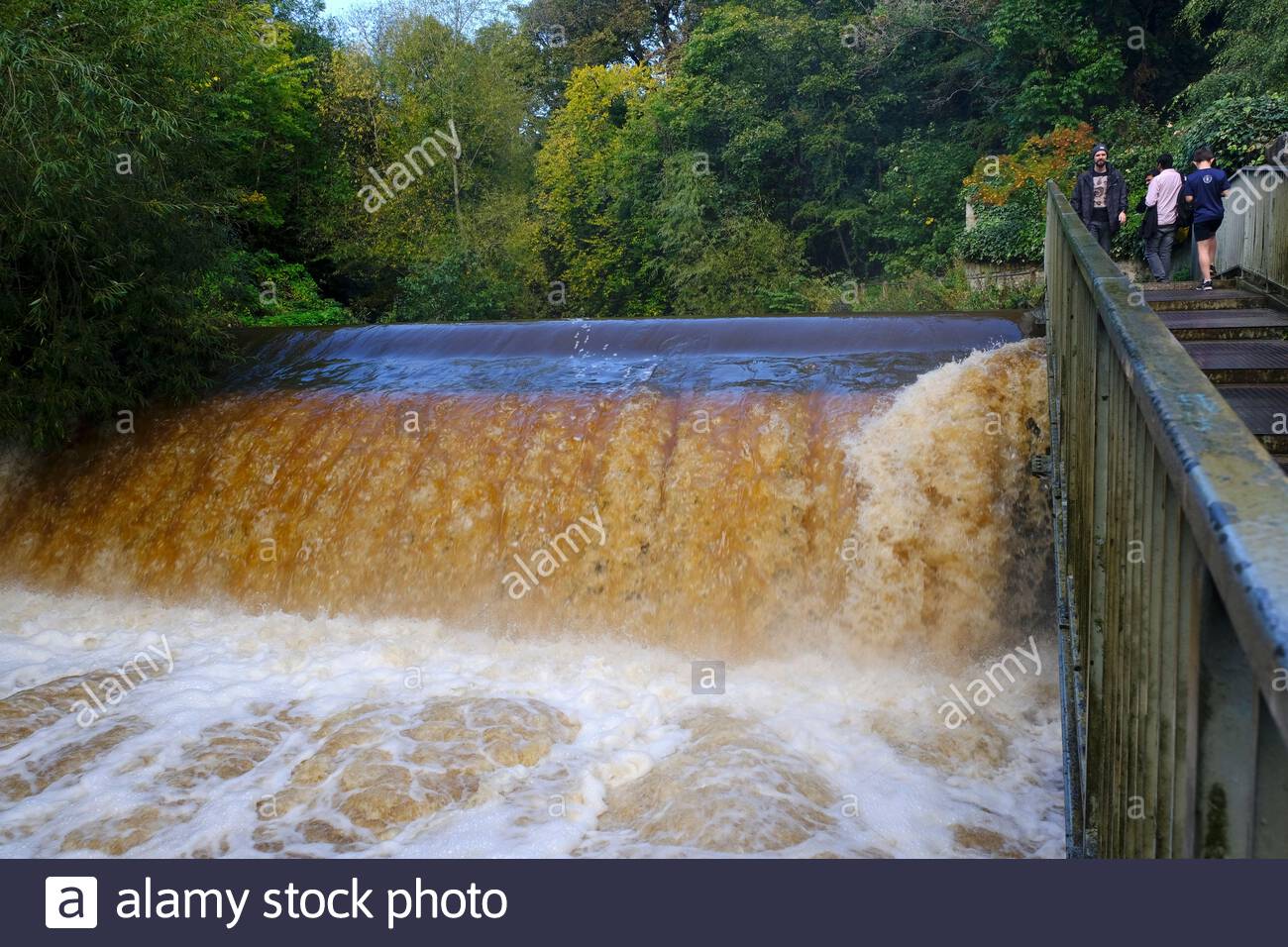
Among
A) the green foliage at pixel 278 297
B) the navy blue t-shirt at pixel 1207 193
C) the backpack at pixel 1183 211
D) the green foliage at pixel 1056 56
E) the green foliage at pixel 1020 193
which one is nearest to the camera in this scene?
the navy blue t-shirt at pixel 1207 193

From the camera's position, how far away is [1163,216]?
35.5 ft

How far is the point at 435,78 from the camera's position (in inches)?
1244

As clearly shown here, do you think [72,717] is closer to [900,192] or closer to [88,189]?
[88,189]

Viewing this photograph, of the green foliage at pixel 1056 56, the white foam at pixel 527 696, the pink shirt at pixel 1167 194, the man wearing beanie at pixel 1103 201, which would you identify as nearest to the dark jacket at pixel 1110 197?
the man wearing beanie at pixel 1103 201

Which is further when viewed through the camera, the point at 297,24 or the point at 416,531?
the point at 297,24

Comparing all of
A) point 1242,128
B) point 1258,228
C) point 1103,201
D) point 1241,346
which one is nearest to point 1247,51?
point 1242,128

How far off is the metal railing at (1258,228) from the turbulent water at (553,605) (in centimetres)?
200

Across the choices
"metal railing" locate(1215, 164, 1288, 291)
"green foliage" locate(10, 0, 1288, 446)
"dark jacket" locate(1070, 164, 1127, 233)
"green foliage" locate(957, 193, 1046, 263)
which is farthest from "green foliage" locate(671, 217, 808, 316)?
"metal railing" locate(1215, 164, 1288, 291)

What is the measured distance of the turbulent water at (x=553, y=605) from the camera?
5574mm

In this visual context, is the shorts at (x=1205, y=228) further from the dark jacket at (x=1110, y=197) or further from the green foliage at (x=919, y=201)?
the green foliage at (x=919, y=201)

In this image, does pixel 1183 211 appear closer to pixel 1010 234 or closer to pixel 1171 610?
pixel 1010 234

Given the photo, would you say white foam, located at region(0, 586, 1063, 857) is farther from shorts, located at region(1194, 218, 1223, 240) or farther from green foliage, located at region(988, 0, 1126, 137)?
green foliage, located at region(988, 0, 1126, 137)

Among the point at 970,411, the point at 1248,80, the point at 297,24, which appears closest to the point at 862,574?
the point at 970,411
